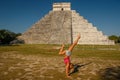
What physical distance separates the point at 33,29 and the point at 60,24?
8.60m

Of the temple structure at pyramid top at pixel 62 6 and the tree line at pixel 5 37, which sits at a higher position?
the temple structure at pyramid top at pixel 62 6

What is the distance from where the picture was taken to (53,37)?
56312 mm

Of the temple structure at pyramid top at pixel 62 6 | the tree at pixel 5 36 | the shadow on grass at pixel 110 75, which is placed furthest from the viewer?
the temple structure at pyramid top at pixel 62 6

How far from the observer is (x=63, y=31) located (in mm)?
57938

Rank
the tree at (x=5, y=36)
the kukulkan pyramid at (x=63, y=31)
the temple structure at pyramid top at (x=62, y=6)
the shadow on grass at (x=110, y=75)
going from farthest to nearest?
the temple structure at pyramid top at (x=62, y=6)
the kukulkan pyramid at (x=63, y=31)
the tree at (x=5, y=36)
the shadow on grass at (x=110, y=75)

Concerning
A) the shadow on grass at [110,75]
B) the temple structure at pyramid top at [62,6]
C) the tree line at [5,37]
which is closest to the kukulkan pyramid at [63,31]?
the tree line at [5,37]

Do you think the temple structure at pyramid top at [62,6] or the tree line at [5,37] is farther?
the temple structure at pyramid top at [62,6]

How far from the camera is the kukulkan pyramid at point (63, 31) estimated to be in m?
56.0

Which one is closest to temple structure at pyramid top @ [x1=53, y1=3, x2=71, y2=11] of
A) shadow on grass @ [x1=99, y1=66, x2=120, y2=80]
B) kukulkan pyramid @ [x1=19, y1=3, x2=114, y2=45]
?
kukulkan pyramid @ [x1=19, y1=3, x2=114, y2=45]

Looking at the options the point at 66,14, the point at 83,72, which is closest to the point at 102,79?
the point at 83,72

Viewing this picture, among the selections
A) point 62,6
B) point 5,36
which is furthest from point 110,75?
point 62,6

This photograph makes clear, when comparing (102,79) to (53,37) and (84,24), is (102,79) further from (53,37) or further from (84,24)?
(84,24)

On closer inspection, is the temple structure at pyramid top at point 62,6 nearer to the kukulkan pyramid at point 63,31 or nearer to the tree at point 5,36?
the kukulkan pyramid at point 63,31

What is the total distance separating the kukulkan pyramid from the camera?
56.0 m
